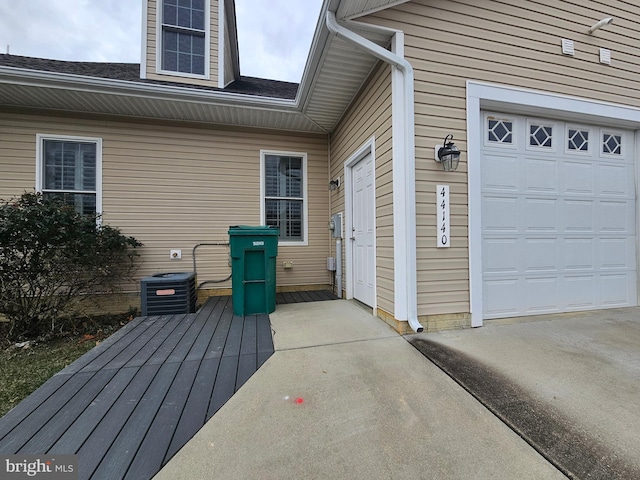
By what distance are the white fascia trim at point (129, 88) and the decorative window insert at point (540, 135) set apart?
3064 mm

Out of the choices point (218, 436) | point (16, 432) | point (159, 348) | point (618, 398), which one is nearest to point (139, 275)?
point (159, 348)

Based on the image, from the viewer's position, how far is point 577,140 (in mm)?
3400

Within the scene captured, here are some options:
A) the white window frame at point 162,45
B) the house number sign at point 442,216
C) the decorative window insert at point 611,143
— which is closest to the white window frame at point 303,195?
the white window frame at point 162,45

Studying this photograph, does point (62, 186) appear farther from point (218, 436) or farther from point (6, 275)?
point (218, 436)

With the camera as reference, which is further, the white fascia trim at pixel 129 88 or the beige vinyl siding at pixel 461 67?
the white fascia trim at pixel 129 88

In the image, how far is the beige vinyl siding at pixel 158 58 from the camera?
463 cm

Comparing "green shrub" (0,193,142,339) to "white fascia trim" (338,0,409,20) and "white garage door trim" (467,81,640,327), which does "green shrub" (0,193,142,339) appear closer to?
"white fascia trim" (338,0,409,20)

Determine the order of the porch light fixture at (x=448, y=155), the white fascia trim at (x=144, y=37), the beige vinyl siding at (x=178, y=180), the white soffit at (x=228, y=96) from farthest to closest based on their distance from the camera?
1. the white fascia trim at (x=144, y=37)
2. the beige vinyl siding at (x=178, y=180)
3. the white soffit at (x=228, y=96)
4. the porch light fixture at (x=448, y=155)

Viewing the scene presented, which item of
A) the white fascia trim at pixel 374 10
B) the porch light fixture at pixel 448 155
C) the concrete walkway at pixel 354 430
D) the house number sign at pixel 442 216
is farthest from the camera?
the house number sign at pixel 442 216

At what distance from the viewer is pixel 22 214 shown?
3.07 m

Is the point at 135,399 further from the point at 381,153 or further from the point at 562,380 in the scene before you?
the point at 381,153

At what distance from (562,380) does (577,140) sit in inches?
123

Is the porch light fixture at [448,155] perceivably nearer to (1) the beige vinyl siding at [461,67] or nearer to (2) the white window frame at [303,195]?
(1) the beige vinyl siding at [461,67]

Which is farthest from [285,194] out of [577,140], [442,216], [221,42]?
[577,140]
